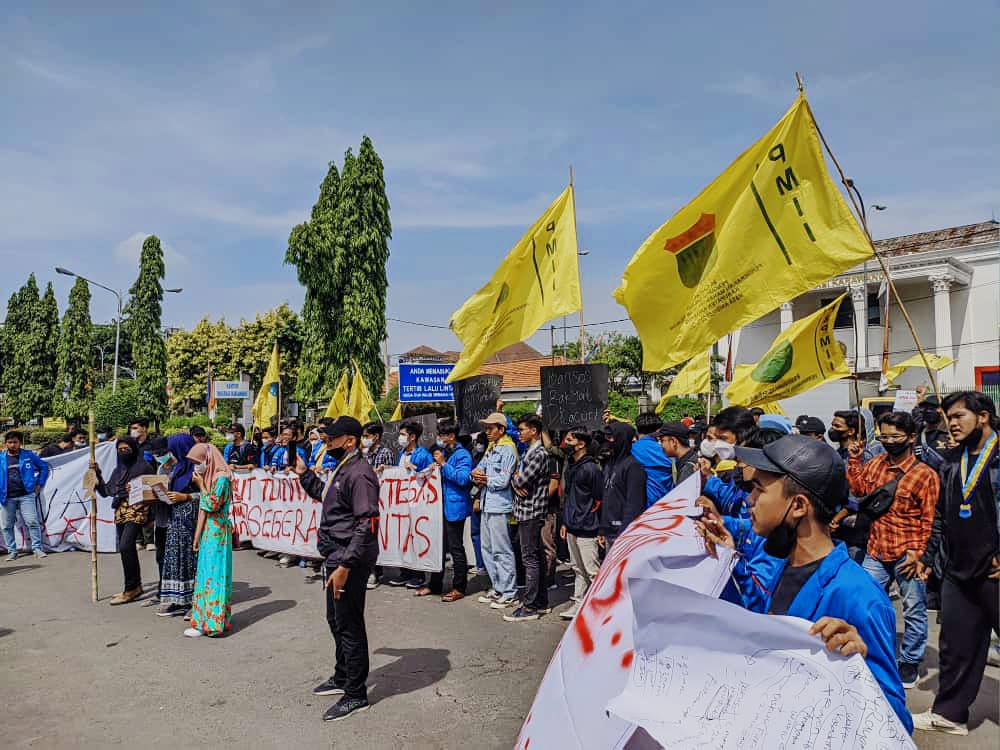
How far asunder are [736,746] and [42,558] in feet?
38.3

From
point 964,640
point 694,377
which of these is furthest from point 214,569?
point 694,377

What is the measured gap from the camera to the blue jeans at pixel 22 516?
11.1m

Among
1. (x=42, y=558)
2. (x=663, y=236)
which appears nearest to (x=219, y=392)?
(x=42, y=558)

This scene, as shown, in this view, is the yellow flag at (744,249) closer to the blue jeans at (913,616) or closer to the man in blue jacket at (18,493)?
the blue jeans at (913,616)

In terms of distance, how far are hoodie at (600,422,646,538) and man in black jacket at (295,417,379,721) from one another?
Result: 227cm

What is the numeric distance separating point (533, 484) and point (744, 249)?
3130 millimetres

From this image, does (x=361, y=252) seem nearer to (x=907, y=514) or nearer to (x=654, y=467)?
(x=654, y=467)

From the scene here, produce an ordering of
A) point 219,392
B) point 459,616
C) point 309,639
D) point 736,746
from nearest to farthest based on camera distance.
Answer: point 736,746
point 309,639
point 459,616
point 219,392

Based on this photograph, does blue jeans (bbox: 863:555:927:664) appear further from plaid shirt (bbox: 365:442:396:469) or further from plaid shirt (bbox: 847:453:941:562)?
plaid shirt (bbox: 365:442:396:469)

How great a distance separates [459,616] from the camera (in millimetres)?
7621

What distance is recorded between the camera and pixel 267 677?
594cm

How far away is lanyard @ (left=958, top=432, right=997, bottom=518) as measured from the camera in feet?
14.8

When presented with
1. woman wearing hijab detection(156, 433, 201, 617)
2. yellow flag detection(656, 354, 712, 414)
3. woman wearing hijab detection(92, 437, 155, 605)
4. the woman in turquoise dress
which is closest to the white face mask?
the woman in turquoise dress

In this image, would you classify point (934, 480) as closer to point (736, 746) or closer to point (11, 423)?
point (736, 746)
